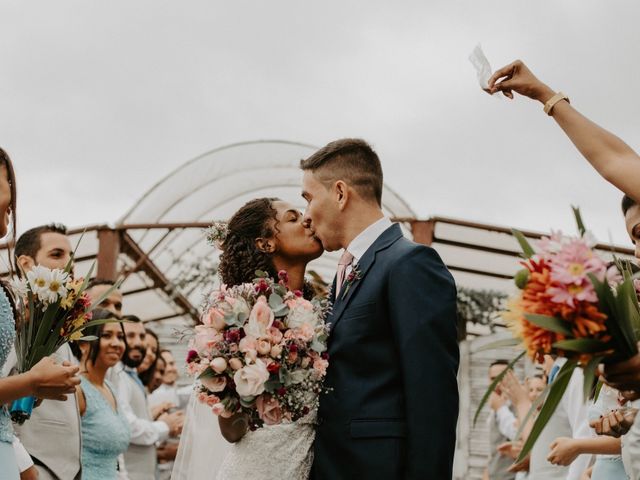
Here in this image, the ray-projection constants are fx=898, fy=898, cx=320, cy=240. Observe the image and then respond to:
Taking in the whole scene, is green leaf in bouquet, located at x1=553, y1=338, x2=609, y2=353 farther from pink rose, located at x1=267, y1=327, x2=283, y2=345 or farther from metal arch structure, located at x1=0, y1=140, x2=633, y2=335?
metal arch structure, located at x1=0, y1=140, x2=633, y2=335

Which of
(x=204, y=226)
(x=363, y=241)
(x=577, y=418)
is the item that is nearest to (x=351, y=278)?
(x=363, y=241)

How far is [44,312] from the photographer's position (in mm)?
4023

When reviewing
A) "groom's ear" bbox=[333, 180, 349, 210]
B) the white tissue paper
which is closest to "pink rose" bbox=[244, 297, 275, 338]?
"groom's ear" bbox=[333, 180, 349, 210]

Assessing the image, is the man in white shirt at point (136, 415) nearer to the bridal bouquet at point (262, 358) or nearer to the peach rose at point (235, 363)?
the bridal bouquet at point (262, 358)

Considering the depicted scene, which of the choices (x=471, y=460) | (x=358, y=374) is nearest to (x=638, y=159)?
(x=358, y=374)

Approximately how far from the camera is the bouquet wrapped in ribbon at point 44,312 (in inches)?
156

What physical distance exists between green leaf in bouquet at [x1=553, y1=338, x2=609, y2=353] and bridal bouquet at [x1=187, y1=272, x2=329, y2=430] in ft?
4.05

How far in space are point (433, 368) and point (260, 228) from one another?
4.32 feet

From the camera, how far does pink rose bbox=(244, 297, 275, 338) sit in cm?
341

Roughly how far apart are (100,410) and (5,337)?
7.18 ft

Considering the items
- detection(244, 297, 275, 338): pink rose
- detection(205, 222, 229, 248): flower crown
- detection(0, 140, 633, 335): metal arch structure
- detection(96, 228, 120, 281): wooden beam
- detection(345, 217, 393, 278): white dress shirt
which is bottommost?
detection(244, 297, 275, 338): pink rose

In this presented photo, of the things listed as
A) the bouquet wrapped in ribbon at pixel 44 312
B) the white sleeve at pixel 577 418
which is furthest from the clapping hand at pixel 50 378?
the white sleeve at pixel 577 418

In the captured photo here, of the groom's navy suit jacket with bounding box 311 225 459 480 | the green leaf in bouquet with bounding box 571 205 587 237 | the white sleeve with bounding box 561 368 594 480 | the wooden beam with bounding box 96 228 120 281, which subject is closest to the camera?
the green leaf in bouquet with bounding box 571 205 587 237

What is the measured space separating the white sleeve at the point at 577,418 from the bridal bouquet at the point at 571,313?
3145mm
